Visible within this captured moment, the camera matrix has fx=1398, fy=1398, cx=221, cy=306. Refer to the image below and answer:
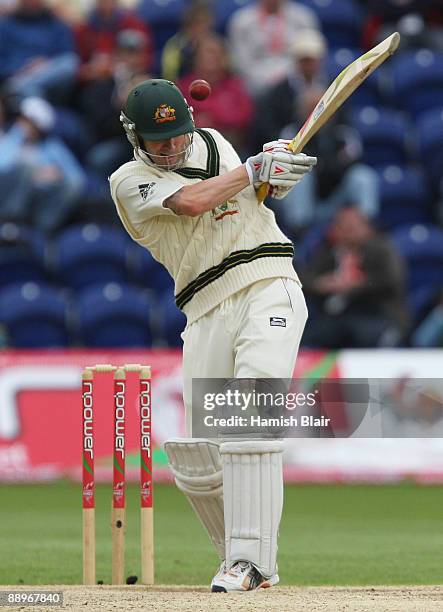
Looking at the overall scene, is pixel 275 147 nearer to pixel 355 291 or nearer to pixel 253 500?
pixel 253 500

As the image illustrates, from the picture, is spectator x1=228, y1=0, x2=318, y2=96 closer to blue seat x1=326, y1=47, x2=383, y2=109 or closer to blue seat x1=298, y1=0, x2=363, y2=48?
blue seat x1=326, y1=47, x2=383, y2=109

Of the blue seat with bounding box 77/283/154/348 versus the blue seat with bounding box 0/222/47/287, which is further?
the blue seat with bounding box 0/222/47/287

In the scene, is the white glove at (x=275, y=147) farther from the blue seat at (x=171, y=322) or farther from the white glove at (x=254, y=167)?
the blue seat at (x=171, y=322)

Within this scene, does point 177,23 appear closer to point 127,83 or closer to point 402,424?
point 127,83

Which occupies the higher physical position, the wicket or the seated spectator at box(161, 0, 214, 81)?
the seated spectator at box(161, 0, 214, 81)

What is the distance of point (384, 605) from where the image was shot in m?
4.63

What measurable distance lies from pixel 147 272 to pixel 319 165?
180cm

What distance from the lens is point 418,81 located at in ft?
44.8

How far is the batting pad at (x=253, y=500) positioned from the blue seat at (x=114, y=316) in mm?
6431

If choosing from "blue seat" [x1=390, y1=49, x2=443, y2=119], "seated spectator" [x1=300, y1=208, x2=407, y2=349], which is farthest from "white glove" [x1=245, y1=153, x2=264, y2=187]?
"blue seat" [x1=390, y1=49, x2=443, y2=119]

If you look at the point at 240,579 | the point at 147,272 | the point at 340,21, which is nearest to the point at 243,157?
the point at 147,272

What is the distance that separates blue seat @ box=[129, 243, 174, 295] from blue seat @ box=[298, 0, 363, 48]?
3.53m

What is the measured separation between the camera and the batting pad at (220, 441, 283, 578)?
16.9 feet

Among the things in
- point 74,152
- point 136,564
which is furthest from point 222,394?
point 74,152
